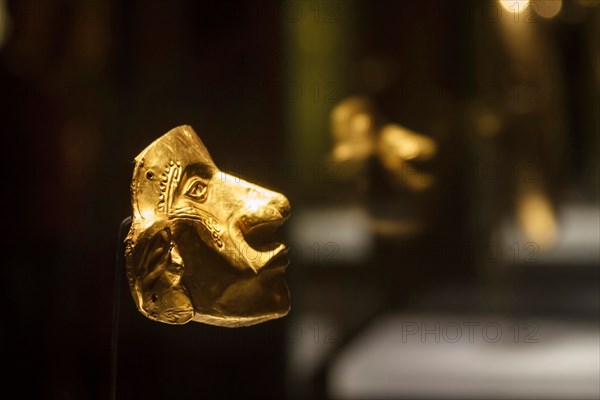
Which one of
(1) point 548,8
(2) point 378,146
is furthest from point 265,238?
(1) point 548,8

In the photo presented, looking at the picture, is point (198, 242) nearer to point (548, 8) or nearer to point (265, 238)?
point (265, 238)

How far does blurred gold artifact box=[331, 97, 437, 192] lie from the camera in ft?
6.30

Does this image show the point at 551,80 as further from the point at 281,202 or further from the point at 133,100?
the point at 281,202

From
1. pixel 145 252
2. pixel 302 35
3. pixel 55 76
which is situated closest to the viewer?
pixel 145 252

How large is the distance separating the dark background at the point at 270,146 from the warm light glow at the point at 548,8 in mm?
16

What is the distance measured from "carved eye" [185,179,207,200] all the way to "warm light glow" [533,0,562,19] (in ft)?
3.55

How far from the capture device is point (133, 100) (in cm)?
170

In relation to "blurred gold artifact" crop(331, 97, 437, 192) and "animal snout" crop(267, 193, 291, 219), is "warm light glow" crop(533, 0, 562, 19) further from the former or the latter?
"animal snout" crop(267, 193, 291, 219)

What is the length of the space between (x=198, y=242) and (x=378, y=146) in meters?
0.85

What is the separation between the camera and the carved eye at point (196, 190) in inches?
Result: 44.6

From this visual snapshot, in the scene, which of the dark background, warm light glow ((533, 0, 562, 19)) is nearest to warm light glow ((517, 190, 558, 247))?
the dark background

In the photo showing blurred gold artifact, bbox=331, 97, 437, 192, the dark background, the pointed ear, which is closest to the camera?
the pointed ear

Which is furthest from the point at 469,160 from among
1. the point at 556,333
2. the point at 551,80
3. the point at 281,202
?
the point at 281,202

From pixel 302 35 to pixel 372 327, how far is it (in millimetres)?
571
